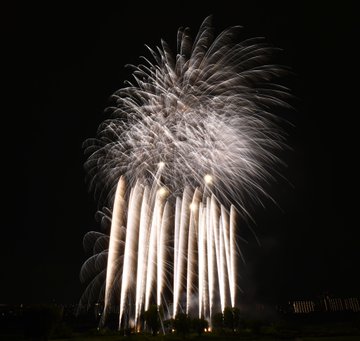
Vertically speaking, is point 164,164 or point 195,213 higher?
point 164,164

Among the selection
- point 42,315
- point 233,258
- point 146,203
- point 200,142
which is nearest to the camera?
point 42,315

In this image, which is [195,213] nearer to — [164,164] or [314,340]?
[164,164]

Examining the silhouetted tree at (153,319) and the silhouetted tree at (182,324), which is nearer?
the silhouetted tree at (182,324)

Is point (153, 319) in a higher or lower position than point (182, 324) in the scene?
higher

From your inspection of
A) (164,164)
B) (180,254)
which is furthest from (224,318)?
(164,164)

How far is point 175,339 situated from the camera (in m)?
26.5

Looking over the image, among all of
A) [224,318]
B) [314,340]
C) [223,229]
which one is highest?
[223,229]

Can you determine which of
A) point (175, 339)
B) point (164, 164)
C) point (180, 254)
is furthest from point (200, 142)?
point (175, 339)

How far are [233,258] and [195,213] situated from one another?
5.13 metres

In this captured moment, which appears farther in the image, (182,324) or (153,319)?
(153,319)

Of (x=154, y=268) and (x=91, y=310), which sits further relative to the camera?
(x=91, y=310)

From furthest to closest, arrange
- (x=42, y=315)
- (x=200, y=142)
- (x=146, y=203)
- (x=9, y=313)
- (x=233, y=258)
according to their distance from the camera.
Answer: (x=9, y=313)
(x=233, y=258)
(x=146, y=203)
(x=200, y=142)
(x=42, y=315)

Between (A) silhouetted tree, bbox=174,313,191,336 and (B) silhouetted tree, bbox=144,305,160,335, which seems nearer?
(A) silhouetted tree, bbox=174,313,191,336

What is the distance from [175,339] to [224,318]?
990cm
